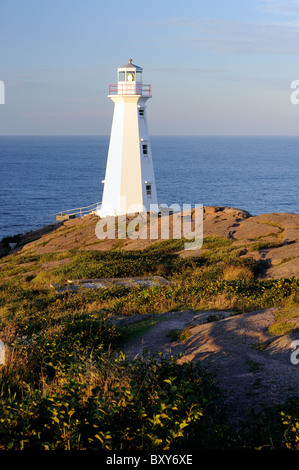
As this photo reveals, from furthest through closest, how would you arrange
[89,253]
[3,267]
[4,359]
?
[3,267] < [89,253] < [4,359]

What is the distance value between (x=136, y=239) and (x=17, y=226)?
126ft

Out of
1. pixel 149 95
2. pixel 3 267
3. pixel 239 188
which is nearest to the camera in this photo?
pixel 3 267

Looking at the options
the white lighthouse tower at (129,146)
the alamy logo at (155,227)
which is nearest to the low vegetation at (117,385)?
the alamy logo at (155,227)

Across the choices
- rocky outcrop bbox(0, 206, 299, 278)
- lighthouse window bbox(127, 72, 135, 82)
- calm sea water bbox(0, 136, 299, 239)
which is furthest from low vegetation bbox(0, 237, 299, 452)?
calm sea water bbox(0, 136, 299, 239)

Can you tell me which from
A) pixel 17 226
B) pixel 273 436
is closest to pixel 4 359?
pixel 273 436

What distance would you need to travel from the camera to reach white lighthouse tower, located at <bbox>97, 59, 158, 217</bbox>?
35125mm

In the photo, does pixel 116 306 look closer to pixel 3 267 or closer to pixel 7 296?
pixel 7 296

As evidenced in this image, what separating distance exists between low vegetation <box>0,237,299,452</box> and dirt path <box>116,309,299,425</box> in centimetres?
29

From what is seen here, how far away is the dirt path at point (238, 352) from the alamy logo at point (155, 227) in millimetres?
14464

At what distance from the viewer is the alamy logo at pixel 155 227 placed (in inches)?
1011

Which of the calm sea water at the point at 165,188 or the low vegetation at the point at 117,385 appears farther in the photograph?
the calm sea water at the point at 165,188

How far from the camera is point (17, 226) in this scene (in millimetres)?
61375

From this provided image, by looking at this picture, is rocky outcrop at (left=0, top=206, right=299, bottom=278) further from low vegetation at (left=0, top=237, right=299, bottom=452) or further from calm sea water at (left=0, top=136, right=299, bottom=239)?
calm sea water at (left=0, top=136, right=299, bottom=239)

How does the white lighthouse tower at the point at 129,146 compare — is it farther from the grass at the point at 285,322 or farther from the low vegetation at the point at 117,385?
the grass at the point at 285,322
